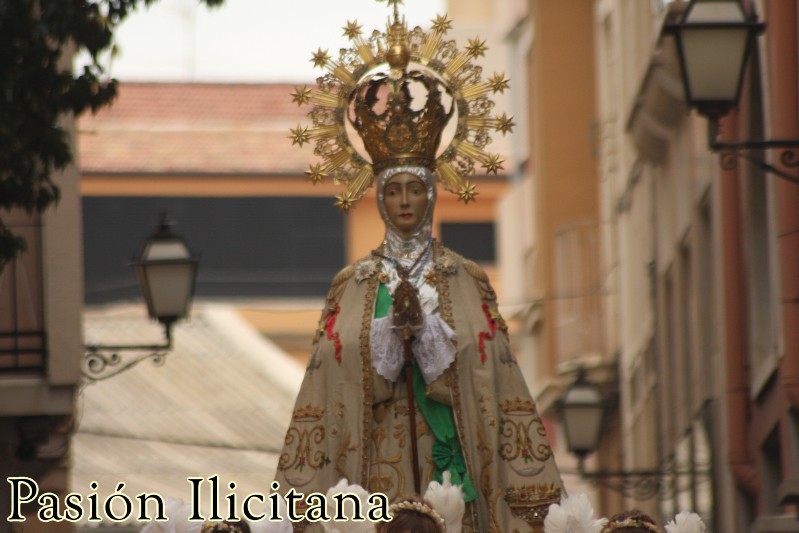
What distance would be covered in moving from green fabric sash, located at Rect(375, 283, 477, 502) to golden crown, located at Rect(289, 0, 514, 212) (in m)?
0.94

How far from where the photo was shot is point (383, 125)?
1167cm

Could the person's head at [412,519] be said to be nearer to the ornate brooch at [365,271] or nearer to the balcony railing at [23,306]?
the ornate brooch at [365,271]

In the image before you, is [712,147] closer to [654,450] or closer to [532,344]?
[654,450]

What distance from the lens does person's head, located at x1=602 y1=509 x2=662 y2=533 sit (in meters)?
10.4

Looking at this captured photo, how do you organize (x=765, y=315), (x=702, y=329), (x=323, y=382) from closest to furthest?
(x=323, y=382), (x=765, y=315), (x=702, y=329)

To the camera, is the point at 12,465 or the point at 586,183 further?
the point at 586,183

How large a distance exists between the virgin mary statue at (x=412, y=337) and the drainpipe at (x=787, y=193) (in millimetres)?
3584

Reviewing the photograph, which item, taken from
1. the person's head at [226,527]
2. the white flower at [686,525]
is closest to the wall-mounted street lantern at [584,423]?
the white flower at [686,525]

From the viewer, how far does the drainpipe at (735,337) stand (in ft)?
58.9

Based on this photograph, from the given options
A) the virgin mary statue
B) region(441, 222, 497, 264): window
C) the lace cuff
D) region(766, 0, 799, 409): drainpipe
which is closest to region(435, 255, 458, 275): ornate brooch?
the virgin mary statue

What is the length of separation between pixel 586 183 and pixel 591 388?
11747 millimetres

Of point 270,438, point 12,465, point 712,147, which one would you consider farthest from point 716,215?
point 270,438

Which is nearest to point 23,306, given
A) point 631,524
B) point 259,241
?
point 631,524

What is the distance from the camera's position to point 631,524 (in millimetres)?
10453
